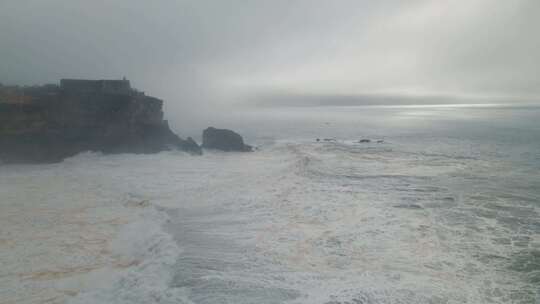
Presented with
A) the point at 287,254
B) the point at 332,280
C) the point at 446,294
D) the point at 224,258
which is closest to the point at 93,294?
the point at 224,258

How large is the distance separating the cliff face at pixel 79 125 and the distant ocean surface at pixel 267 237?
188 inches

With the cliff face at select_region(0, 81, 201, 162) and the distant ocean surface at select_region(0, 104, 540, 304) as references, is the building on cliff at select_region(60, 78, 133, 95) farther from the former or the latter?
the distant ocean surface at select_region(0, 104, 540, 304)

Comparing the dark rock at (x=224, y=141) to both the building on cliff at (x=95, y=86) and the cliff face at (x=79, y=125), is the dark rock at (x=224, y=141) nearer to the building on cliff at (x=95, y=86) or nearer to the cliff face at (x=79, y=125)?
the cliff face at (x=79, y=125)

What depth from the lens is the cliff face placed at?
2694 centimetres

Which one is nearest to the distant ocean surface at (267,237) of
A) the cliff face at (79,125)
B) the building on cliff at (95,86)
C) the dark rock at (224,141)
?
the cliff face at (79,125)

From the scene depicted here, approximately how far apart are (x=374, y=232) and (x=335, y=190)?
6.26 meters

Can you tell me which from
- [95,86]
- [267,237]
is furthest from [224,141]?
[267,237]

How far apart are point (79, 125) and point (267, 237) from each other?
27.2 m

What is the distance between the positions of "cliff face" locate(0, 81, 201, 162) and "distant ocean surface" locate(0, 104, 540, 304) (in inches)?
188

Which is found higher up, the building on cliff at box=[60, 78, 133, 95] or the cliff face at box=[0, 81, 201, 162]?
the building on cliff at box=[60, 78, 133, 95]

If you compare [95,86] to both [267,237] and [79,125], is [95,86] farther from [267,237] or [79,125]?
[267,237]

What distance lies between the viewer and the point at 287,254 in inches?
423

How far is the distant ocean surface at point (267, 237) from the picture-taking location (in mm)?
8633

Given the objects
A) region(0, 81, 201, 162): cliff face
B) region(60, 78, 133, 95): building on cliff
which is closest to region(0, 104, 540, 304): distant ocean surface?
region(0, 81, 201, 162): cliff face
